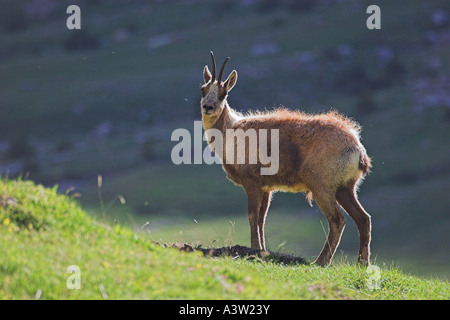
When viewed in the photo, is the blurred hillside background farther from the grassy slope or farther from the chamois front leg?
the grassy slope

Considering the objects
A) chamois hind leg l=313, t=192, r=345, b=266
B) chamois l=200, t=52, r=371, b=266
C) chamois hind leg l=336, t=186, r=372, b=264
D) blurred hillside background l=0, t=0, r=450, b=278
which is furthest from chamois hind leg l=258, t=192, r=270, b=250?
blurred hillside background l=0, t=0, r=450, b=278

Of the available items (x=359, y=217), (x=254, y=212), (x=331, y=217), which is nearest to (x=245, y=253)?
(x=254, y=212)

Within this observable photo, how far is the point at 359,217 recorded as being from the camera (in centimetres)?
1559

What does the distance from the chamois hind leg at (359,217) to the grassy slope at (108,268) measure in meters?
2.11

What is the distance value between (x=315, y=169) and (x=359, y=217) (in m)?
1.34

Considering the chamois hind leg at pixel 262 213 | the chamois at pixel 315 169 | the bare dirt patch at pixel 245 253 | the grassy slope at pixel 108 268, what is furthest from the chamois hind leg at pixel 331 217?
the grassy slope at pixel 108 268

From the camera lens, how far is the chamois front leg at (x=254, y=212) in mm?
16219

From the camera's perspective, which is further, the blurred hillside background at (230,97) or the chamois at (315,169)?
the blurred hillside background at (230,97)

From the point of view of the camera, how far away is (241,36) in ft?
393

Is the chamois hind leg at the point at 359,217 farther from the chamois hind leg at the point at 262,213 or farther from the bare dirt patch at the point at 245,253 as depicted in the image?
the chamois hind leg at the point at 262,213

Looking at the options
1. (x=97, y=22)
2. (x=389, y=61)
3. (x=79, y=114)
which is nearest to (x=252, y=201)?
(x=79, y=114)

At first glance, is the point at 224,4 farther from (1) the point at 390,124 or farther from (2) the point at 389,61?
(1) the point at 390,124

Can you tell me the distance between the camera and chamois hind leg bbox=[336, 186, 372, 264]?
15.5m

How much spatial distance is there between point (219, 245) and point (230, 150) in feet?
7.60
